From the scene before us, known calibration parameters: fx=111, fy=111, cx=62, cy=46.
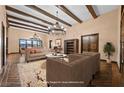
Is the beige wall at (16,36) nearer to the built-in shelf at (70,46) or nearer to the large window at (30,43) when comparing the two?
the large window at (30,43)

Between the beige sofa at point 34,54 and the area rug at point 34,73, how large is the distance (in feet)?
0.30

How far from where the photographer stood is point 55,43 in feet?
7.11

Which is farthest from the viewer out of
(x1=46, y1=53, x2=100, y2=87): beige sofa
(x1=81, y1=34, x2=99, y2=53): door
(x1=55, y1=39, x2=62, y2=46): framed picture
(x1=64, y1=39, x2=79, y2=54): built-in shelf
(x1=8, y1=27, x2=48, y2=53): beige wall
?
(x1=81, y1=34, x2=99, y2=53): door

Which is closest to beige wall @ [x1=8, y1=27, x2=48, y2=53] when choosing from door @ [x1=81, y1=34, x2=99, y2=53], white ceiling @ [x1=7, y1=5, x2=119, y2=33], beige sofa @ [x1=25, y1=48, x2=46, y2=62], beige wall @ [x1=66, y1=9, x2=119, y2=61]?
beige sofa @ [x1=25, y1=48, x2=46, y2=62]

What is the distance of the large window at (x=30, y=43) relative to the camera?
6.33 feet

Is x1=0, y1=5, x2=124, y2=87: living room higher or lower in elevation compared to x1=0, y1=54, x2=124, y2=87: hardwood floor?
higher

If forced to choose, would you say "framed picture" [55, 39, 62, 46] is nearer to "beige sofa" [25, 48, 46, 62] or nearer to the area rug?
"beige sofa" [25, 48, 46, 62]

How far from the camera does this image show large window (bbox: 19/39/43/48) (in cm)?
193

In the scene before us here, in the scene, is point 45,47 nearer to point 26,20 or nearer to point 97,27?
point 26,20

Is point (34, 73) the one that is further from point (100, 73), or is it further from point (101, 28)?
point (101, 28)

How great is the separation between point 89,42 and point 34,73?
146cm

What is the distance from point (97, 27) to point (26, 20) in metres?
1.48

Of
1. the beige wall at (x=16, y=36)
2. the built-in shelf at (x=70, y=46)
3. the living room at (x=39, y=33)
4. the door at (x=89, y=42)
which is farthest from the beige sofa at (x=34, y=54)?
the door at (x=89, y=42)

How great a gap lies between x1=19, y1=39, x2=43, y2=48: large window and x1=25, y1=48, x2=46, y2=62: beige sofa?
88 millimetres
